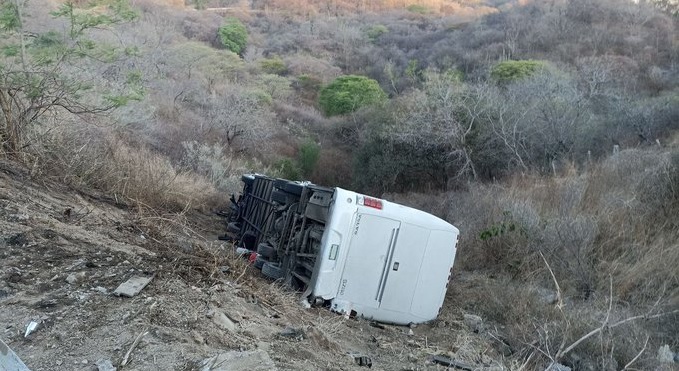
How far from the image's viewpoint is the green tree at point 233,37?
7156 cm

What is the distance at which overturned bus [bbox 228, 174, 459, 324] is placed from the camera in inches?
293

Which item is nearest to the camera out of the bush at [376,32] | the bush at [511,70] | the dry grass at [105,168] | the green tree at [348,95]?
the dry grass at [105,168]

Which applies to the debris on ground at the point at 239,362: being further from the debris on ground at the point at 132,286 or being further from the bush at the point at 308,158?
the bush at the point at 308,158

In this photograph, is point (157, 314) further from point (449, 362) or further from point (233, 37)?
point (233, 37)

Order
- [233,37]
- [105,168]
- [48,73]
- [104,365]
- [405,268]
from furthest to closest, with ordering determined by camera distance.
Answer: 1. [233,37]
2. [105,168]
3. [48,73]
4. [405,268]
5. [104,365]

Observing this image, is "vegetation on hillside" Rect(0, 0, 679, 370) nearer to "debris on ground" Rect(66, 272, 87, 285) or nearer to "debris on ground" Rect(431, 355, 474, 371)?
"debris on ground" Rect(431, 355, 474, 371)

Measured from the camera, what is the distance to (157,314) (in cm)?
522

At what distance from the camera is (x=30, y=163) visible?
9.98 meters

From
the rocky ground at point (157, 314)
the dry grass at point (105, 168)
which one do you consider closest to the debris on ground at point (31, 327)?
the rocky ground at point (157, 314)

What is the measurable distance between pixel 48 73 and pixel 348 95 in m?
34.2

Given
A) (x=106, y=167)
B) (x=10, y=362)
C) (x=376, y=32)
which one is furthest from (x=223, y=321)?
(x=376, y=32)

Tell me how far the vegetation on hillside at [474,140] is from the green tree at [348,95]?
0.15 m

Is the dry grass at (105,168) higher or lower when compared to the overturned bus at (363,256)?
lower

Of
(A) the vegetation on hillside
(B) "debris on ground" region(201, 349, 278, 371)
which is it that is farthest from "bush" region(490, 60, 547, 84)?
(B) "debris on ground" region(201, 349, 278, 371)
